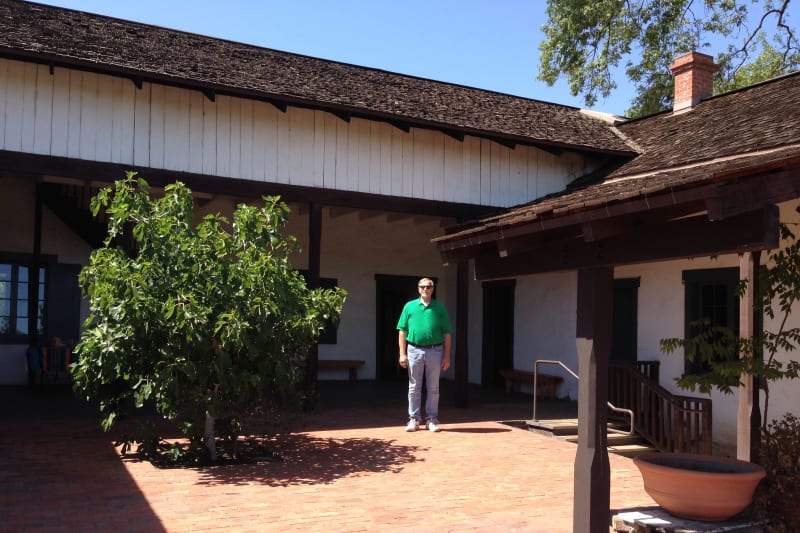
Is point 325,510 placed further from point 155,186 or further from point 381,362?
point 381,362

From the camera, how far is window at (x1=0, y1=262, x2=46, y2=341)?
1406cm

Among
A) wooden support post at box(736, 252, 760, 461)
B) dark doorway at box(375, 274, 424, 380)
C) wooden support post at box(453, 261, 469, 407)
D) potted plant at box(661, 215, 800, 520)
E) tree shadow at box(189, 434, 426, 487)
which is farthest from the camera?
dark doorway at box(375, 274, 424, 380)

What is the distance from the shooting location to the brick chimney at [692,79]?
46.3 ft

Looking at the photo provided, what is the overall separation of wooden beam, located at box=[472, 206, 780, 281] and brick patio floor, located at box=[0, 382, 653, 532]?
6.39ft

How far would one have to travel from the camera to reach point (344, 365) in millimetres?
15531

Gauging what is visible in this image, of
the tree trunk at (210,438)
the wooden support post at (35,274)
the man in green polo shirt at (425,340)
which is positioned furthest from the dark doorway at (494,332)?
the tree trunk at (210,438)

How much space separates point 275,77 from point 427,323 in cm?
438

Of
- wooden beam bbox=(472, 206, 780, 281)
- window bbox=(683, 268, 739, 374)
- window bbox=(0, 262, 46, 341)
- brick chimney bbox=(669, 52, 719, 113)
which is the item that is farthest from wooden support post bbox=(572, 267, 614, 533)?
window bbox=(0, 262, 46, 341)

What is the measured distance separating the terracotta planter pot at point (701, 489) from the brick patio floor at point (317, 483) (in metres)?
0.85

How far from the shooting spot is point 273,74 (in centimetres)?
1124

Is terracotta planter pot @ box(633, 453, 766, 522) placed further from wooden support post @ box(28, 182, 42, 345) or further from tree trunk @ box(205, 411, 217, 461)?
wooden support post @ box(28, 182, 42, 345)

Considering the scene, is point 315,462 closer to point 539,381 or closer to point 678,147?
point 539,381

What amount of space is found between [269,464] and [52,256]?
8.65 meters

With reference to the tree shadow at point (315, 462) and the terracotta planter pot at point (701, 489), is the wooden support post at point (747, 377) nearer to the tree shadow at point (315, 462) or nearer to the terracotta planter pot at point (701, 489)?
the terracotta planter pot at point (701, 489)
